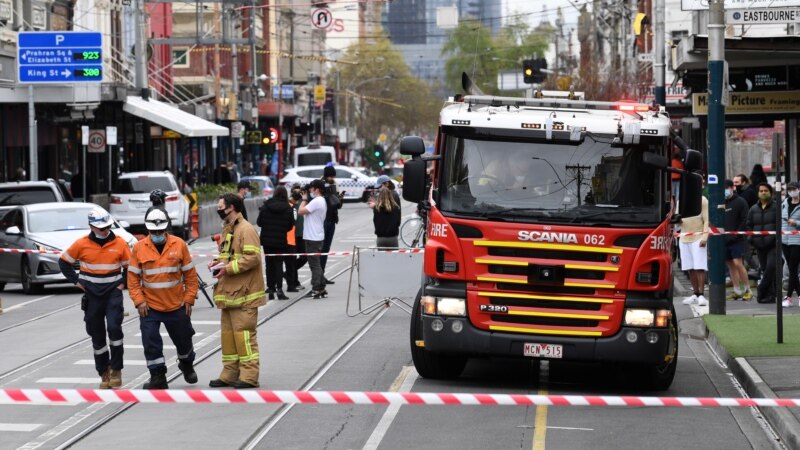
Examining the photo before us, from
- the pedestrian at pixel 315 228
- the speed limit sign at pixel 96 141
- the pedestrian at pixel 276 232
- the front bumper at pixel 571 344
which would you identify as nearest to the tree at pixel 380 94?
the speed limit sign at pixel 96 141

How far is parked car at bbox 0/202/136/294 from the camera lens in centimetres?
2444

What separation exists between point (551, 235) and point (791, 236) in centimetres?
881

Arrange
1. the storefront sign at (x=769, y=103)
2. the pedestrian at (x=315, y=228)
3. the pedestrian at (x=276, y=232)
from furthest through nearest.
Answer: the storefront sign at (x=769, y=103)
the pedestrian at (x=315, y=228)
the pedestrian at (x=276, y=232)

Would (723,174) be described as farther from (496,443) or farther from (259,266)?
(496,443)

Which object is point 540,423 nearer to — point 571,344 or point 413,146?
point 571,344

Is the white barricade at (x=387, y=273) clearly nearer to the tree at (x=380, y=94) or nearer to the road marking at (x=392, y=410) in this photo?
the road marking at (x=392, y=410)

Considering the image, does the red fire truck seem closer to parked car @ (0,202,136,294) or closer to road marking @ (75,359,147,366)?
road marking @ (75,359,147,366)

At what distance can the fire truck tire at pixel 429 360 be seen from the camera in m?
13.7

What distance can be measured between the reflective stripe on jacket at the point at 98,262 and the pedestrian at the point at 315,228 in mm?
9274

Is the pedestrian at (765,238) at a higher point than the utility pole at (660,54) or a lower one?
lower

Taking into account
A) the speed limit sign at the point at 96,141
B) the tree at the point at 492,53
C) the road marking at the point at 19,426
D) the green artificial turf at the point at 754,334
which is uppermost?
the tree at the point at 492,53

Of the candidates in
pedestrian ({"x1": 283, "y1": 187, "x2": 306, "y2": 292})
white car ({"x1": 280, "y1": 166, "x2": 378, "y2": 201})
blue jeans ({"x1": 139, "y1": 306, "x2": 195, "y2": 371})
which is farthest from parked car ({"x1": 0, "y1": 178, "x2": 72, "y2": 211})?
white car ({"x1": 280, "y1": 166, "x2": 378, "y2": 201})

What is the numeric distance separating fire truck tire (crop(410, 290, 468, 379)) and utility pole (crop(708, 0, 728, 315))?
6311 millimetres

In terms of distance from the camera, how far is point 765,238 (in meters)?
21.9
